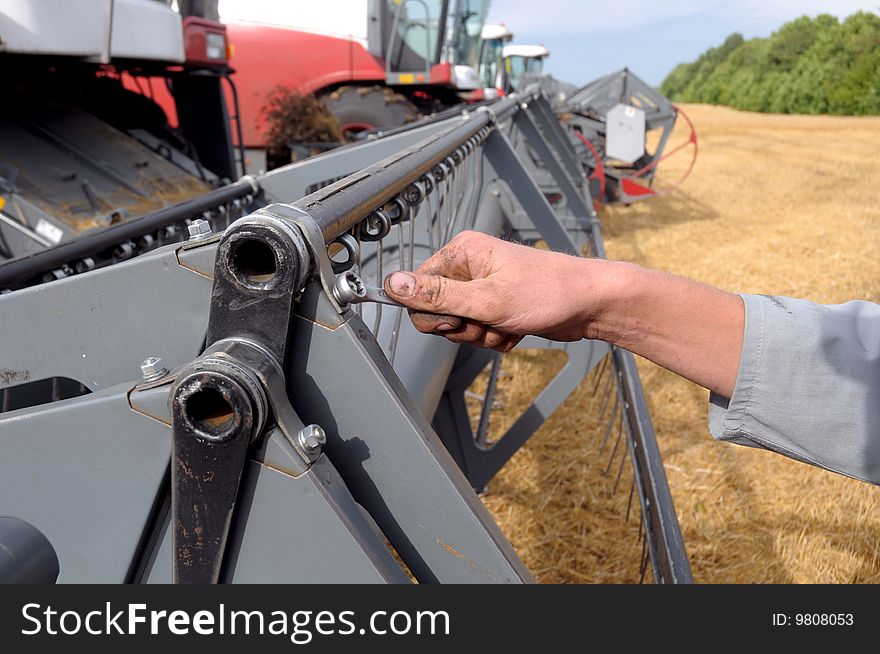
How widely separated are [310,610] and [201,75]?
4.22 metres

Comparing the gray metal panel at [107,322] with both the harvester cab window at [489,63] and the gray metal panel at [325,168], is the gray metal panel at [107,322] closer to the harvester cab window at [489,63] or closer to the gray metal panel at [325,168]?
the gray metal panel at [325,168]

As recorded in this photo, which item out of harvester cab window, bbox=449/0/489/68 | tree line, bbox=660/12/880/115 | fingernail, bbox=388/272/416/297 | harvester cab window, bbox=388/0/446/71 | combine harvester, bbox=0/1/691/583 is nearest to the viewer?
combine harvester, bbox=0/1/691/583

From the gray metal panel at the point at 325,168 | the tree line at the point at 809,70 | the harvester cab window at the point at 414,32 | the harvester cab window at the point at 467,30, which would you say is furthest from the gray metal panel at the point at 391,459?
the tree line at the point at 809,70

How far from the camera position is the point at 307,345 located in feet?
2.54

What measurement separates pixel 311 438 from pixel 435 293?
264 millimetres

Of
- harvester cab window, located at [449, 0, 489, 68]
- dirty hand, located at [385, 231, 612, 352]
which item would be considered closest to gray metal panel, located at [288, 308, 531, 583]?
dirty hand, located at [385, 231, 612, 352]

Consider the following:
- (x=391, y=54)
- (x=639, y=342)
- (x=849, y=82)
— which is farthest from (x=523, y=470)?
(x=849, y=82)

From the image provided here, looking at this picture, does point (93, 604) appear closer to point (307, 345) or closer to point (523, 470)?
point (307, 345)

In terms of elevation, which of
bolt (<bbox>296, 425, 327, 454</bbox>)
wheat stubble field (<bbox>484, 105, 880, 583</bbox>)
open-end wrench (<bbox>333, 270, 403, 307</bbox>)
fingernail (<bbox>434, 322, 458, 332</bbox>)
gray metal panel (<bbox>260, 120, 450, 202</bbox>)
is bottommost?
wheat stubble field (<bbox>484, 105, 880, 583</bbox>)

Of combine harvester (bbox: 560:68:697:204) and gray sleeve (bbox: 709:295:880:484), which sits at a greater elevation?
gray sleeve (bbox: 709:295:880:484)

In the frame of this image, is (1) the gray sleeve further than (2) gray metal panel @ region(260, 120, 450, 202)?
No

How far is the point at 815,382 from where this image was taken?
0.98 meters

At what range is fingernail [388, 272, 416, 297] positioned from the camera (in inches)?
34.9

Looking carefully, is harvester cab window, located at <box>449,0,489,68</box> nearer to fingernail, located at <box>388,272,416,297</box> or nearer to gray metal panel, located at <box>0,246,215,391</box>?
fingernail, located at <box>388,272,416,297</box>
